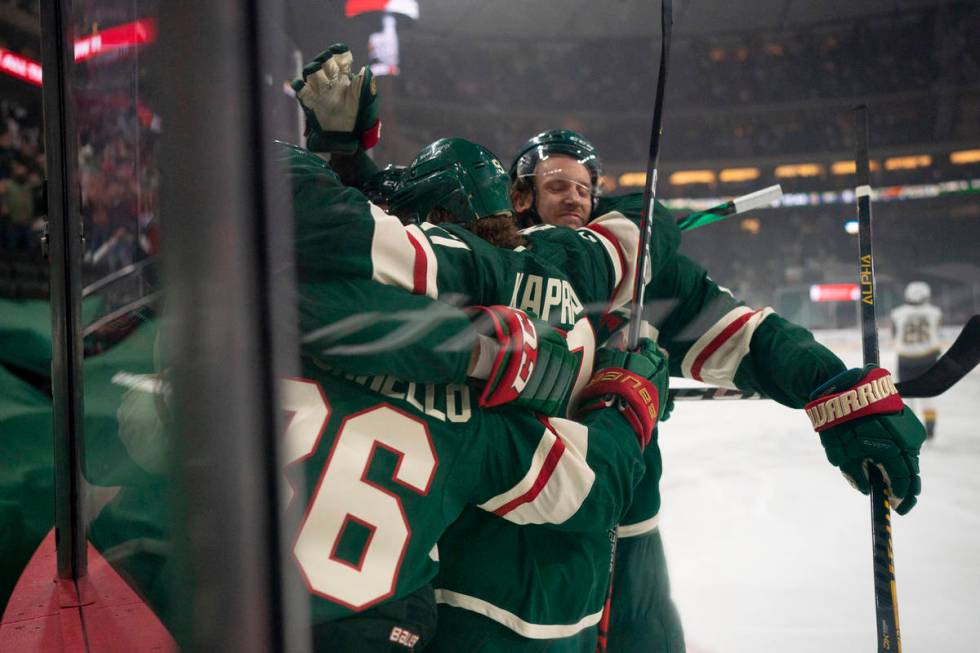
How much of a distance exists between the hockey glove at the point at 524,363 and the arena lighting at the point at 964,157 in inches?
35.2

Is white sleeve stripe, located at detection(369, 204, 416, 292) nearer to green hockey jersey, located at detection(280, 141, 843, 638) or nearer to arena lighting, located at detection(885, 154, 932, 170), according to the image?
green hockey jersey, located at detection(280, 141, 843, 638)

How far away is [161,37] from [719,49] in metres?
1.24

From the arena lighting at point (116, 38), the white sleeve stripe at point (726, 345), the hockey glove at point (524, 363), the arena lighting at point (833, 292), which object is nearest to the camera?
the arena lighting at point (116, 38)

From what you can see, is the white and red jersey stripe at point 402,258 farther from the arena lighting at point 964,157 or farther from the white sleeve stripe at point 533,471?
the arena lighting at point 964,157

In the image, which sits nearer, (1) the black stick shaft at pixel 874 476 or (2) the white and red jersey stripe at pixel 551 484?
(2) the white and red jersey stripe at pixel 551 484

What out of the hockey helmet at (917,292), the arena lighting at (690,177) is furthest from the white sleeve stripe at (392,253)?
the hockey helmet at (917,292)

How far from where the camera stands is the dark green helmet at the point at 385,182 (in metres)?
1.08

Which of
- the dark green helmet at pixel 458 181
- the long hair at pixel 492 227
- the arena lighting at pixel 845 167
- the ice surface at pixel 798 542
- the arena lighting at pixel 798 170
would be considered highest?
the arena lighting at pixel 798 170

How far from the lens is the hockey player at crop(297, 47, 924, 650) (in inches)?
28.6

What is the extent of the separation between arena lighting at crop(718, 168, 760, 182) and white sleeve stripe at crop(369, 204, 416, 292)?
4.23ft

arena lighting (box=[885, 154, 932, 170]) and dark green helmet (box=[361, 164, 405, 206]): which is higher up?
arena lighting (box=[885, 154, 932, 170])

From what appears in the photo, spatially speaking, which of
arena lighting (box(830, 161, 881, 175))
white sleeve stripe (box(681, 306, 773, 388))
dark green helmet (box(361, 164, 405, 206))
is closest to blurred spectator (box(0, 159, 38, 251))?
dark green helmet (box(361, 164, 405, 206))

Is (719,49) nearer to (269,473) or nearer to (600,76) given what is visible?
(600,76)

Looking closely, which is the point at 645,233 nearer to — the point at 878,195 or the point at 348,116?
the point at 348,116
